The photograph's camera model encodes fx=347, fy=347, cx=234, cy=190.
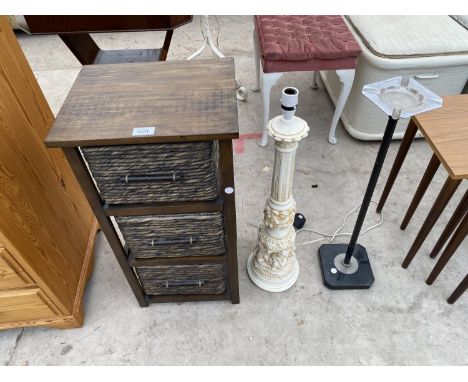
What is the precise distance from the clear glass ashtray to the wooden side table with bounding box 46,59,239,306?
396 mm

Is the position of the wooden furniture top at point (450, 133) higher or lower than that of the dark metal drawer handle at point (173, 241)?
higher

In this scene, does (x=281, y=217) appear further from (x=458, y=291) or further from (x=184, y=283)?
(x=458, y=291)

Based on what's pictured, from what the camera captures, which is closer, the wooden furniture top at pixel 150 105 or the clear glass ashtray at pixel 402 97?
the wooden furniture top at pixel 150 105

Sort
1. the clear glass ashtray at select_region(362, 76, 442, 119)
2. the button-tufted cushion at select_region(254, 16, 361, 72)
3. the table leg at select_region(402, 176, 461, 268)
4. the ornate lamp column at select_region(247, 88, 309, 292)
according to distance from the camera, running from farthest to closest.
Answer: the button-tufted cushion at select_region(254, 16, 361, 72)
the table leg at select_region(402, 176, 461, 268)
the ornate lamp column at select_region(247, 88, 309, 292)
the clear glass ashtray at select_region(362, 76, 442, 119)

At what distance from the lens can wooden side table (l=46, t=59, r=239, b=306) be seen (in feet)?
2.67

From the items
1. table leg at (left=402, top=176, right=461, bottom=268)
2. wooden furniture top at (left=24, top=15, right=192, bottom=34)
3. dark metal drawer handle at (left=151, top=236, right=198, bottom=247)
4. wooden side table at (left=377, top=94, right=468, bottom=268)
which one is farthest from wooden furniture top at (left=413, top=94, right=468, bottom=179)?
wooden furniture top at (left=24, top=15, right=192, bottom=34)

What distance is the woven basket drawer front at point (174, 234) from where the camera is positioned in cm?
105

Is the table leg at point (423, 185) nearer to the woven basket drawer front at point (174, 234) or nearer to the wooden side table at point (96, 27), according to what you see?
the woven basket drawer front at point (174, 234)

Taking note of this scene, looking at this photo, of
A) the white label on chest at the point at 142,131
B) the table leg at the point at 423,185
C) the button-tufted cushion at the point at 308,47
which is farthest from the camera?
the button-tufted cushion at the point at 308,47

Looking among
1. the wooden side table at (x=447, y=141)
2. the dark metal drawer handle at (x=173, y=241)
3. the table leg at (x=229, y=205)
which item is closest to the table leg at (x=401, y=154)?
the wooden side table at (x=447, y=141)

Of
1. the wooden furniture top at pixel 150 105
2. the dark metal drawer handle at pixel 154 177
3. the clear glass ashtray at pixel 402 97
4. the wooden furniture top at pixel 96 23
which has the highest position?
the wooden furniture top at pixel 150 105

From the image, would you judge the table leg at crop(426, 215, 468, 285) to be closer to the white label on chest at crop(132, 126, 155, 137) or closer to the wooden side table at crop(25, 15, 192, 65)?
the white label on chest at crop(132, 126, 155, 137)

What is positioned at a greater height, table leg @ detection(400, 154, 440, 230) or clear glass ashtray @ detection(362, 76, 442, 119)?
clear glass ashtray @ detection(362, 76, 442, 119)

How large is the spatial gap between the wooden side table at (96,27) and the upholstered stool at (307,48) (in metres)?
0.51
